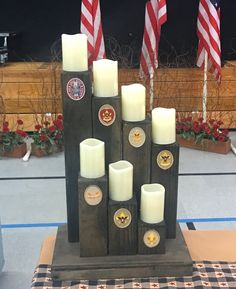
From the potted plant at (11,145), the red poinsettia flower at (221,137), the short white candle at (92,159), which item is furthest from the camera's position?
the red poinsettia flower at (221,137)

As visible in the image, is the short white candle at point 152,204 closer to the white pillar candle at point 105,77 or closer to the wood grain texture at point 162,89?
the white pillar candle at point 105,77

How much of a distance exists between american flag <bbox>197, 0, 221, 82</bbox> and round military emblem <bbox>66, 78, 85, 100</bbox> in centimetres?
289

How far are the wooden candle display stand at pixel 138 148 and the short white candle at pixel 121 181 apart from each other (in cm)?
5

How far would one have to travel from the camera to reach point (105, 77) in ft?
3.62

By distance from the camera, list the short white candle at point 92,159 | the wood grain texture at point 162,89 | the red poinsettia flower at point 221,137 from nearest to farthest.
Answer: the short white candle at point 92,159, the red poinsettia flower at point 221,137, the wood grain texture at point 162,89

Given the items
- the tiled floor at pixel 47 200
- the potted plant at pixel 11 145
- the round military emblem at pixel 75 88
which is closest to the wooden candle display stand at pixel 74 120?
the round military emblem at pixel 75 88

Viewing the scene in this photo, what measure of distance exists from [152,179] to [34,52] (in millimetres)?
4354

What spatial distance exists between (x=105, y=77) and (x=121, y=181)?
10.5 inches

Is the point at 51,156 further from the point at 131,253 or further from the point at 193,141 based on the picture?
the point at 131,253

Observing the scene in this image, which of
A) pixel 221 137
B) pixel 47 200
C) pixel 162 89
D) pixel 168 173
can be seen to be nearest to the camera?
pixel 168 173

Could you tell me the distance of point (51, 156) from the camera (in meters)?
3.70

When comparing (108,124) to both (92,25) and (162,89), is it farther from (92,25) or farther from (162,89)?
(162,89)

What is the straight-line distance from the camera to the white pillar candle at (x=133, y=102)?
1.12m

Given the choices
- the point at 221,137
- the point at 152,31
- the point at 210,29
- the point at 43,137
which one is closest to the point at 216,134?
the point at 221,137
